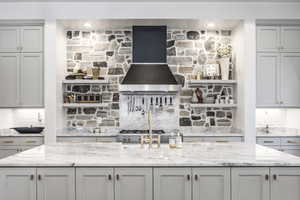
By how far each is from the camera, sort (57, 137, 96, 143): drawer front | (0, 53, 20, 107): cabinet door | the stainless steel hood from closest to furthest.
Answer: (57, 137, 96, 143): drawer front
(0, 53, 20, 107): cabinet door
the stainless steel hood

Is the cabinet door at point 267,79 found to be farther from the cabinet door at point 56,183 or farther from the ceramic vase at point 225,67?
the cabinet door at point 56,183

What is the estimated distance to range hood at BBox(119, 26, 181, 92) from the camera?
5438mm

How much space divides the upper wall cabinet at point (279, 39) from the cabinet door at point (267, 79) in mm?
125

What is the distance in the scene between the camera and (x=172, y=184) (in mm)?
2729

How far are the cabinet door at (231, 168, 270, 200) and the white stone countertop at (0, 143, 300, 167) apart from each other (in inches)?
2.9

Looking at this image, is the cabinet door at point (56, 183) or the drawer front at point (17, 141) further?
the drawer front at point (17, 141)

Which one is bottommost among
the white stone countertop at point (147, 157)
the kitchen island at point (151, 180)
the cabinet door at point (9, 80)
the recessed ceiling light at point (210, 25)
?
the kitchen island at point (151, 180)

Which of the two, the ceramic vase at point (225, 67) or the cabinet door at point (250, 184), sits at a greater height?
the ceramic vase at point (225, 67)

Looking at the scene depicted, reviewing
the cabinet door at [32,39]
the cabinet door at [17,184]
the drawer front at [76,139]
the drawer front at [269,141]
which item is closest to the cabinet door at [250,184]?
the cabinet door at [17,184]

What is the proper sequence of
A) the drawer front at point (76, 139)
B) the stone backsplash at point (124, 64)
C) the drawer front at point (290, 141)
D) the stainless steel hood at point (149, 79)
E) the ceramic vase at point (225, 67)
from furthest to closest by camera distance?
1. the stone backsplash at point (124, 64)
2. the ceramic vase at point (225, 67)
3. the stainless steel hood at point (149, 79)
4. the drawer front at point (76, 139)
5. the drawer front at point (290, 141)

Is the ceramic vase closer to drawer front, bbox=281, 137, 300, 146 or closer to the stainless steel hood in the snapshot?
the stainless steel hood

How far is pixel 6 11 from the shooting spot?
16.9 feet

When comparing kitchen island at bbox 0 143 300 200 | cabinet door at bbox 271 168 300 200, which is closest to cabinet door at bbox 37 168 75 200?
kitchen island at bbox 0 143 300 200

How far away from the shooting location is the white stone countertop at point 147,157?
2.70 meters
